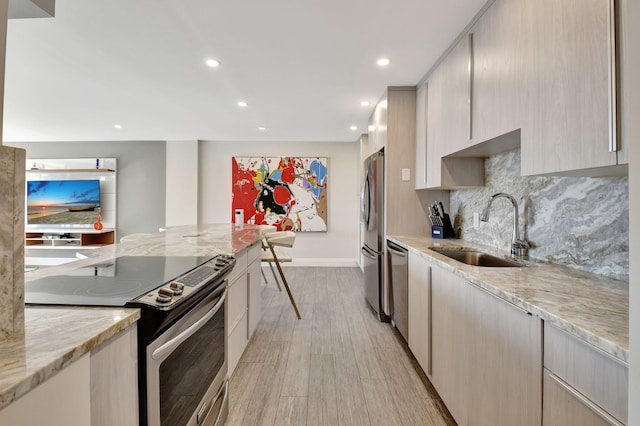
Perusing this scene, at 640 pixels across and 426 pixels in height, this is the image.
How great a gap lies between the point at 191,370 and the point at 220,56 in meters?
2.26

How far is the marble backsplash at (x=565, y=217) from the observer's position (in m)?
1.21

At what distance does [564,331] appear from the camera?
0.78 meters

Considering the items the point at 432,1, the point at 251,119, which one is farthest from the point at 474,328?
the point at 251,119

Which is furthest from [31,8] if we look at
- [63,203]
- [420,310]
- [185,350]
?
[63,203]

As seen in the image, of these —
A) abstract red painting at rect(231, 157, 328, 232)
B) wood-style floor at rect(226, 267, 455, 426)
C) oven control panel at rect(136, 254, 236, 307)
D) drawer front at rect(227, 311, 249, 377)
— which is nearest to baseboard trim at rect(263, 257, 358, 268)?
abstract red painting at rect(231, 157, 328, 232)

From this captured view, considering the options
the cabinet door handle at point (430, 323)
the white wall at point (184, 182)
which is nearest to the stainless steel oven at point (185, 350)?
the cabinet door handle at point (430, 323)

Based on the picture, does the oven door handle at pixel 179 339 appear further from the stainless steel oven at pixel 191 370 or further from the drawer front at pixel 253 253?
the drawer front at pixel 253 253

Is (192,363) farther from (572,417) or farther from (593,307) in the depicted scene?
(593,307)

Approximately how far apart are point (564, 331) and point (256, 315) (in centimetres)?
226

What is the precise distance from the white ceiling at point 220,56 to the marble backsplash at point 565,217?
109 cm

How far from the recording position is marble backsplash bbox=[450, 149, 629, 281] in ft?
3.96

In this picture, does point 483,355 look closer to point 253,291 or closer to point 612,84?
point 612,84

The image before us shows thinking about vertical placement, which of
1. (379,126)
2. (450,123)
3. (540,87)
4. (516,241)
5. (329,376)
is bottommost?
(329,376)

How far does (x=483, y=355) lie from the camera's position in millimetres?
1202
